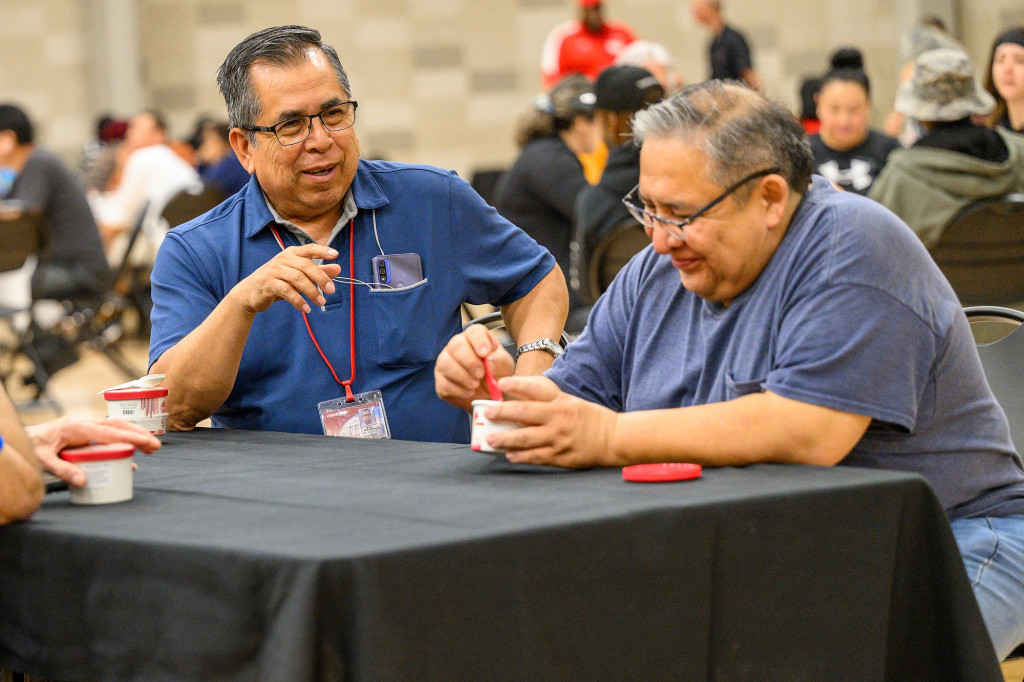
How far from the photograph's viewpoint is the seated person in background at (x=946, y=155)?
3.98 m

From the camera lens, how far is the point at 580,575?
127cm

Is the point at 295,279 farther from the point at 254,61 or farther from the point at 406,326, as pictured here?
the point at 254,61

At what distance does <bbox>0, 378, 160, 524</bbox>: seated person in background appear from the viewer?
1.41 metres

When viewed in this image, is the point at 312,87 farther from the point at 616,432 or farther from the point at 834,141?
the point at 834,141

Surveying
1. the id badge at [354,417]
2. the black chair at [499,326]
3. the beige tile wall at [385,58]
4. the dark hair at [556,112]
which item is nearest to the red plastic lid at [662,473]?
the id badge at [354,417]

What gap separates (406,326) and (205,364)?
40 centimetres

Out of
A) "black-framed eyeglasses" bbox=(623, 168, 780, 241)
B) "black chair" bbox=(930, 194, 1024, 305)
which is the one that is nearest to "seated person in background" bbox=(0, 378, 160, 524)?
"black-framed eyeglasses" bbox=(623, 168, 780, 241)

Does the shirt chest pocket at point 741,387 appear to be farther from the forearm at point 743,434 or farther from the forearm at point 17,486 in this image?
the forearm at point 17,486

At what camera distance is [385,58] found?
36.2 ft

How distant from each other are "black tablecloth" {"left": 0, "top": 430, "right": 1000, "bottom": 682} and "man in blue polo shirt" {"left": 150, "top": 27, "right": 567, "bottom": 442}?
2.52ft

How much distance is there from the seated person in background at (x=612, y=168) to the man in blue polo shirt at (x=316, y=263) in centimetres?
142

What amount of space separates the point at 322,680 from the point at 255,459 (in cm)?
68

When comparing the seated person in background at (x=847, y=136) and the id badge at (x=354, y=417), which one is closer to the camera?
the id badge at (x=354, y=417)

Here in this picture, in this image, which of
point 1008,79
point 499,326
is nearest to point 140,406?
point 499,326
